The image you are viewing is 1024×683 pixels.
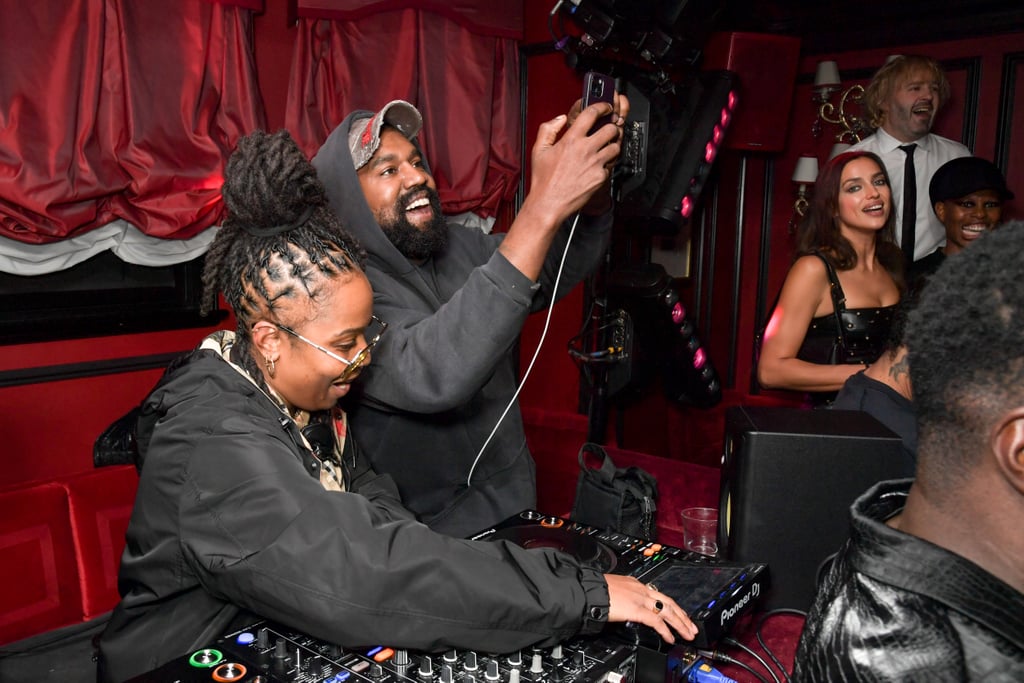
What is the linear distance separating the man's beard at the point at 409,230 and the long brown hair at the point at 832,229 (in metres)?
1.40

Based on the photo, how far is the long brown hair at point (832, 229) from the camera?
2.69 metres

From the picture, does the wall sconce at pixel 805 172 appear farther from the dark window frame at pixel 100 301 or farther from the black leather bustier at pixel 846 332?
the dark window frame at pixel 100 301

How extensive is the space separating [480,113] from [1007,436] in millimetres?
3943

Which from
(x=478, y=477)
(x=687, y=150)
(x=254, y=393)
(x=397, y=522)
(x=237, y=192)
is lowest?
(x=478, y=477)

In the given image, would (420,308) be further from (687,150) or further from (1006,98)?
(1006,98)

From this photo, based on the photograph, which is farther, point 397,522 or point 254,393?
point 254,393

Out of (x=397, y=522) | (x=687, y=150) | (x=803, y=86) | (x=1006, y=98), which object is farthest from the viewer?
(x=803, y=86)

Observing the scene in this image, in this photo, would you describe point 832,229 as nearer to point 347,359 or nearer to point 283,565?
point 347,359

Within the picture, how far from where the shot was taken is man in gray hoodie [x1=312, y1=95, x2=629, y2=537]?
1485mm

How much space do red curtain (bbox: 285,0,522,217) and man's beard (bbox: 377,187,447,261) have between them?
1866 millimetres

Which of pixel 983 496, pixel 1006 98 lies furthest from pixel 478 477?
pixel 1006 98

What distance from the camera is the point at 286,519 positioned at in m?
1.01

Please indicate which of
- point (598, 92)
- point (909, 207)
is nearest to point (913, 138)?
point (909, 207)

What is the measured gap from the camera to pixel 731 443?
146 cm
